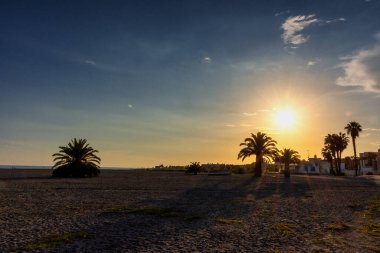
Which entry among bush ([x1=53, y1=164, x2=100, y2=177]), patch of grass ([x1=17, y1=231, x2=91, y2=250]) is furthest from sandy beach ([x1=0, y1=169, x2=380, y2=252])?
bush ([x1=53, y1=164, x2=100, y2=177])

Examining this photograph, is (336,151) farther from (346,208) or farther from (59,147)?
(346,208)

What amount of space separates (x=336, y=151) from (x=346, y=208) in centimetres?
8188

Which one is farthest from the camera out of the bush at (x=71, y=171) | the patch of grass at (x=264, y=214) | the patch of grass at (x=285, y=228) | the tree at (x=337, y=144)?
the tree at (x=337, y=144)

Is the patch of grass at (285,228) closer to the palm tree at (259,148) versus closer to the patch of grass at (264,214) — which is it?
the patch of grass at (264,214)

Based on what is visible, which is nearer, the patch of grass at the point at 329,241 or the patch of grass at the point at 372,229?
the patch of grass at the point at 329,241

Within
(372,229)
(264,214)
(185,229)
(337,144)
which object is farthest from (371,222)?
(337,144)

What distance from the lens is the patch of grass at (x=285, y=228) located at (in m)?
9.73

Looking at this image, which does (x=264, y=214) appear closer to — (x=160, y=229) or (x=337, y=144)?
(x=160, y=229)

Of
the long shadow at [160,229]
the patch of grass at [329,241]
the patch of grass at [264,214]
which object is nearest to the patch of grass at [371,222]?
the patch of grass at [329,241]

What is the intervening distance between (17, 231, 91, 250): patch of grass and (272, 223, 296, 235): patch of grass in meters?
5.13

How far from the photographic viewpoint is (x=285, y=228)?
10.3 metres

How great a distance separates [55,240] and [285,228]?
6.16 m

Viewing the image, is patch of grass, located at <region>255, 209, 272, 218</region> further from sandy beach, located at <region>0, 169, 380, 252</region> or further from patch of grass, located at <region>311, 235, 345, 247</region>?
patch of grass, located at <region>311, 235, 345, 247</region>

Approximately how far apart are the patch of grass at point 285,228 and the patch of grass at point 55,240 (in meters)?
5.13
